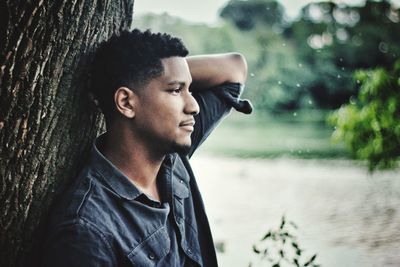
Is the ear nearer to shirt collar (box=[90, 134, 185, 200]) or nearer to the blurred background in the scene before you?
shirt collar (box=[90, 134, 185, 200])

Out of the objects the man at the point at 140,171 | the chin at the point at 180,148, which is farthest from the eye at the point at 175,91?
the chin at the point at 180,148

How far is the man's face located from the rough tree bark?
Answer: 11.2 inches

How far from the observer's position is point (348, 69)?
26.5m

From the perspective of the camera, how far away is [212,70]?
8.71 feet

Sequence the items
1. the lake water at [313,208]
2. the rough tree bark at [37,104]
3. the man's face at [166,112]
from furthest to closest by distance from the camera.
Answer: the lake water at [313,208] < the man's face at [166,112] < the rough tree bark at [37,104]

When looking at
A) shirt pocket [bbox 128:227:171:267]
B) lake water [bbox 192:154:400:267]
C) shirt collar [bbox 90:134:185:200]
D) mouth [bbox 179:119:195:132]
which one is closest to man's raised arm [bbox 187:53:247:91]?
mouth [bbox 179:119:195:132]

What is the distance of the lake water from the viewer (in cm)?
617

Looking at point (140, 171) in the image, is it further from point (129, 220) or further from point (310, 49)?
point (310, 49)

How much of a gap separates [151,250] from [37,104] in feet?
2.49

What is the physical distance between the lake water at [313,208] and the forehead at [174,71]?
3993mm

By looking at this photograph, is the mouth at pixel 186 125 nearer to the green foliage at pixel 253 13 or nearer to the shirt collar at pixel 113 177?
the shirt collar at pixel 113 177

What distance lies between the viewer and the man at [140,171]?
186 cm

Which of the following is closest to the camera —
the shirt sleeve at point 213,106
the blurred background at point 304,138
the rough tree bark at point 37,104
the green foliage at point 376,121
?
the rough tree bark at point 37,104

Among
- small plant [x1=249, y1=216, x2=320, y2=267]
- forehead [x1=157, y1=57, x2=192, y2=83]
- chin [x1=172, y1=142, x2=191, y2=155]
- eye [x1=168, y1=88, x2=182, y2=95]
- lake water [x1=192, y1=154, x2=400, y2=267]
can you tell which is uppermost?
forehead [x1=157, y1=57, x2=192, y2=83]
